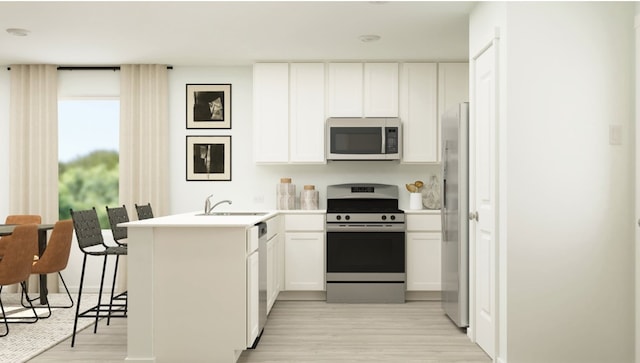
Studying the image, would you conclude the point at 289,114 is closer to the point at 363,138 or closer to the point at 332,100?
the point at 332,100

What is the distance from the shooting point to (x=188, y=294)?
355 cm

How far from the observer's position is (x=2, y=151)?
6500 millimetres

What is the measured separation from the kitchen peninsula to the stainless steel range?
7.65 ft

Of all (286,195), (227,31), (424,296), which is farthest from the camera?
(286,195)

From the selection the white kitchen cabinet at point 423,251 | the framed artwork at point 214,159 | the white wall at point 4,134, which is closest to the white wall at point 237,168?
the framed artwork at point 214,159

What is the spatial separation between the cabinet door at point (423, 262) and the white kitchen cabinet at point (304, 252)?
0.91 metres

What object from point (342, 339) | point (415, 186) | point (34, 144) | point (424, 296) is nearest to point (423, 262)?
point (424, 296)

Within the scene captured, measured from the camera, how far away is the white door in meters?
3.64

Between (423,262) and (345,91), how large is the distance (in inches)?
79.0

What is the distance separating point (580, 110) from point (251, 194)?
394 centimetres

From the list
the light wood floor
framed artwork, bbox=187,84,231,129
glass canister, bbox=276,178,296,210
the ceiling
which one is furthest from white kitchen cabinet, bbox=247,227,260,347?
framed artwork, bbox=187,84,231,129

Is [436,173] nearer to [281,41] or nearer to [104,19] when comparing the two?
[281,41]

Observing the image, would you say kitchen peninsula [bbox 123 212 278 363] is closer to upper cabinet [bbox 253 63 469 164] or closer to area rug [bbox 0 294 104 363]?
area rug [bbox 0 294 104 363]

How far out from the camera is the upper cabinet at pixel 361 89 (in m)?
6.11
